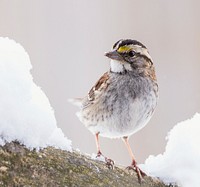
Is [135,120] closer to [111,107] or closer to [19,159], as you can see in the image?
[111,107]

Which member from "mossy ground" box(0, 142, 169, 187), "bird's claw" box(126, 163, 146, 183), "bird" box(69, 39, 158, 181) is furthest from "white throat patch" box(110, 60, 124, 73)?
"mossy ground" box(0, 142, 169, 187)

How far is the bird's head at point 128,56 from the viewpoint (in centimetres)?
360

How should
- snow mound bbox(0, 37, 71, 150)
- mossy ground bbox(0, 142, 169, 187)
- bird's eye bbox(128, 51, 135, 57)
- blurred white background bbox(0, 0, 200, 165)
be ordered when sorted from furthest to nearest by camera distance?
1. blurred white background bbox(0, 0, 200, 165)
2. bird's eye bbox(128, 51, 135, 57)
3. snow mound bbox(0, 37, 71, 150)
4. mossy ground bbox(0, 142, 169, 187)

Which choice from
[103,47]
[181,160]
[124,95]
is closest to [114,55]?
[124,95]

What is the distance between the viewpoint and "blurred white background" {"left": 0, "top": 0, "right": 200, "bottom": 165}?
24.2ft

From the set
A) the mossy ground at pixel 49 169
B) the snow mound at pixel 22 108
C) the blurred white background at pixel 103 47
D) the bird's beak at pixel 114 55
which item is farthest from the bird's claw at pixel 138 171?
A: the blurred white background at pixel 103 47

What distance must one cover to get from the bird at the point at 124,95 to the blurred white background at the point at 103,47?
3.13m

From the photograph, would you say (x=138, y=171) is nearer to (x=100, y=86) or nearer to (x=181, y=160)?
(x=181, y=160)

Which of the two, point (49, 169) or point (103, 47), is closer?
point (49, 169)

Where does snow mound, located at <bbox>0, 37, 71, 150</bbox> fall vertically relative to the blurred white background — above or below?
below

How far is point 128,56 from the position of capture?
368 centimetres

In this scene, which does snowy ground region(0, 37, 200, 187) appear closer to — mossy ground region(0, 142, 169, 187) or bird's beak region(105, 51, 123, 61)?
mossy ground region(0, 142, 169, 187)

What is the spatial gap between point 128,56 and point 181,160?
920 mm

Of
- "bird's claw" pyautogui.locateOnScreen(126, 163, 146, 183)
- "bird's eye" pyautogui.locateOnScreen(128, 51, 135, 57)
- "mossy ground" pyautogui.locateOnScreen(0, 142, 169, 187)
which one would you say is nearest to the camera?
"mossy ground" pyautogui.locateOnScreen(0, 142, 169, 187)
